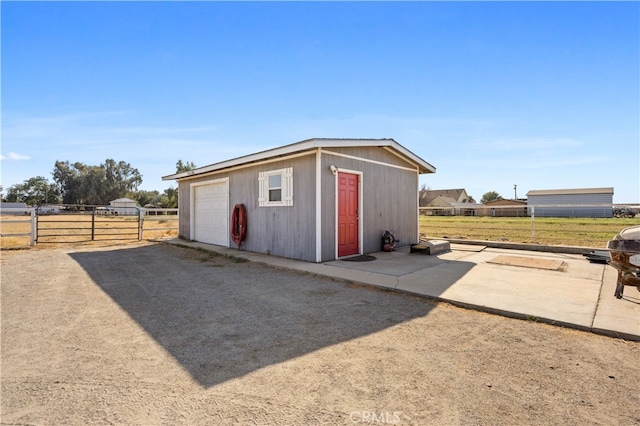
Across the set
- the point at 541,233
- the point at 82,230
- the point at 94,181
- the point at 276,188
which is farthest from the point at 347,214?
the point at 94,181

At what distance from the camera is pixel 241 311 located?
3865 millimetres

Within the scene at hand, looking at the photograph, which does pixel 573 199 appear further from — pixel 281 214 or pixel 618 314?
pixel 618 314

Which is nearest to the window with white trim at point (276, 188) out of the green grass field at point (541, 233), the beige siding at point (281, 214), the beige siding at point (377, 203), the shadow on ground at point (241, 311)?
the beige siding at point (281, 214)

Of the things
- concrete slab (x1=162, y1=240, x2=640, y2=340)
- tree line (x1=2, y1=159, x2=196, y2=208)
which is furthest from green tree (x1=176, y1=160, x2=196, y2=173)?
concrete slab (x1=162, y1=240, x2=640, y2=340)

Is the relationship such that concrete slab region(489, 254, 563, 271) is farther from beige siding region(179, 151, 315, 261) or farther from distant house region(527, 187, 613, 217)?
distant house region(527, 187, 613, 217)

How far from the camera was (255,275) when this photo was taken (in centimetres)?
604

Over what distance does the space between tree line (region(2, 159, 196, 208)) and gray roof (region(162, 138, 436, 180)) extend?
52551 millimetres

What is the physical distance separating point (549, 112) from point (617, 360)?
1058 centimetres

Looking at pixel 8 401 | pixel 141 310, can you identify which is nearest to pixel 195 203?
pixel 141 310

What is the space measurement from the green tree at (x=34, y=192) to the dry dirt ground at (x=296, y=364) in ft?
258

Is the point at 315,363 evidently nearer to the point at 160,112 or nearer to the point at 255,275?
the point at 255,275

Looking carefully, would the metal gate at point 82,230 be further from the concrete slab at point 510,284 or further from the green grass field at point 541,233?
the green grass field at point 541,233

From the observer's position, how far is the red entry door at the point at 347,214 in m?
7.68

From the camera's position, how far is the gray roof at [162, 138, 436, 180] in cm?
695
